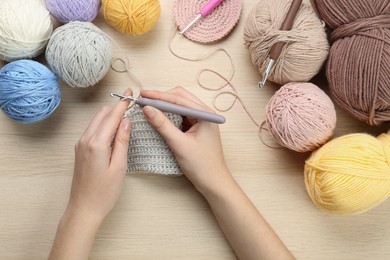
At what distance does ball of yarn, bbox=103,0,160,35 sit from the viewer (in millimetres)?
858

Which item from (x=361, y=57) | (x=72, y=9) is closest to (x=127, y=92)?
(x=72, y=9)

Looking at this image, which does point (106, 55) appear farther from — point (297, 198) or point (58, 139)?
point (297, 198)

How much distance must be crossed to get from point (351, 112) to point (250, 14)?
240 mm

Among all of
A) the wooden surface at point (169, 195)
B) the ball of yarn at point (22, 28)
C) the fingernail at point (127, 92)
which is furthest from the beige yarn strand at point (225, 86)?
the ball of yarn at point (22, 28)

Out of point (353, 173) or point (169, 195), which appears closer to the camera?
point (353, 173)

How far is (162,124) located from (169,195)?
0.15 meters

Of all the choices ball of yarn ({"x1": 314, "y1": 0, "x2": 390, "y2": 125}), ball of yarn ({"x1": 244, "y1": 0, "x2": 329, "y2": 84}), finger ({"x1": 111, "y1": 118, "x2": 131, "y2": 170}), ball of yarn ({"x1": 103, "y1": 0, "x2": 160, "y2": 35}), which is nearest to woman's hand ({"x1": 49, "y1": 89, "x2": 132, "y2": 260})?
finger ({"x1": 111, "y1": 118, "x2": 131, "y2": 170})

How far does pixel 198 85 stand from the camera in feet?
3.00

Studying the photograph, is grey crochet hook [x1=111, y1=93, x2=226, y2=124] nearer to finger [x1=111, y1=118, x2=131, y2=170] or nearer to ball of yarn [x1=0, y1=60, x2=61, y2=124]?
finger [x1=111, y1=118, x2=131, y2=170]

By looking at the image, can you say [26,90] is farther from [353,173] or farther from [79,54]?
[353,173]

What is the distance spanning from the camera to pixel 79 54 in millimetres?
820

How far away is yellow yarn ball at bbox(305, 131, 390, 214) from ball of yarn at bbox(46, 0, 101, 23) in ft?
1.50

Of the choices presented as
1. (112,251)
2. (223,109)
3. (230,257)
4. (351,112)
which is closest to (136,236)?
(112,251)

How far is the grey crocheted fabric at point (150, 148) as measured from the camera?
0.85m
